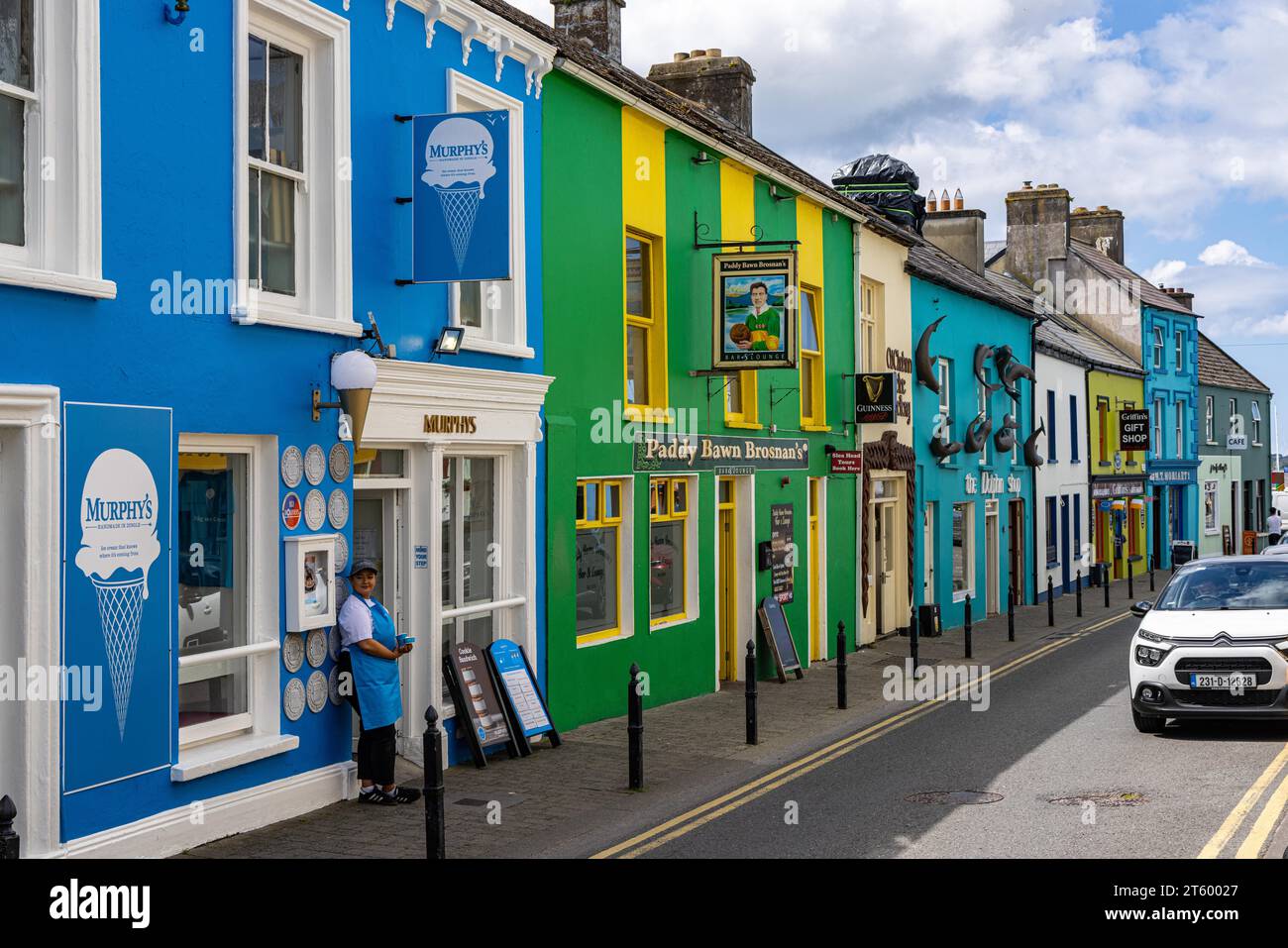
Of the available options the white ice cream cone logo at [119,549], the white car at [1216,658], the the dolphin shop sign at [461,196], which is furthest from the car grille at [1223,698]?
the white ice cream cone logo at [119,549]

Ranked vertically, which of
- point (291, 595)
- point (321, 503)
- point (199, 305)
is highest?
point (199, 305)

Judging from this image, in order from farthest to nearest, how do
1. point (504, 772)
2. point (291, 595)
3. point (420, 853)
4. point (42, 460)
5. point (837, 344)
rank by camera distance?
point (837, 344)
point (504, 772)
point (291, 595)
point (420, 853)
point (42, 460)

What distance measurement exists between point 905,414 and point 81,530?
19.5 m

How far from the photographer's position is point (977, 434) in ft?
97.3

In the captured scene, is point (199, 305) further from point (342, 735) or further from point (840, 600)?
point (840, 600)

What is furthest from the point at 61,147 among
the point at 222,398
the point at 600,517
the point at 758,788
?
the point at 600,517

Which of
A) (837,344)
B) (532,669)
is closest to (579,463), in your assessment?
(532,669)

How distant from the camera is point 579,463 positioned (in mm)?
14930

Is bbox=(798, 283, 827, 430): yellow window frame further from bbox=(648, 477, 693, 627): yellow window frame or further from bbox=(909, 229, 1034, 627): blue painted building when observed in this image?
bbox=(909, 229, 1034, 627): blue painted building

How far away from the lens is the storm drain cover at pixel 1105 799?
1040cm

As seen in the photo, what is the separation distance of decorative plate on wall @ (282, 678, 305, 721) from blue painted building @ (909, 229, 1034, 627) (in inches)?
670

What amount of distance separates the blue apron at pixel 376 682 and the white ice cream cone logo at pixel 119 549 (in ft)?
7.25

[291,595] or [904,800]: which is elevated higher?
[291,595]

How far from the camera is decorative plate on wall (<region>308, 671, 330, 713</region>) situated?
10.7 metres
